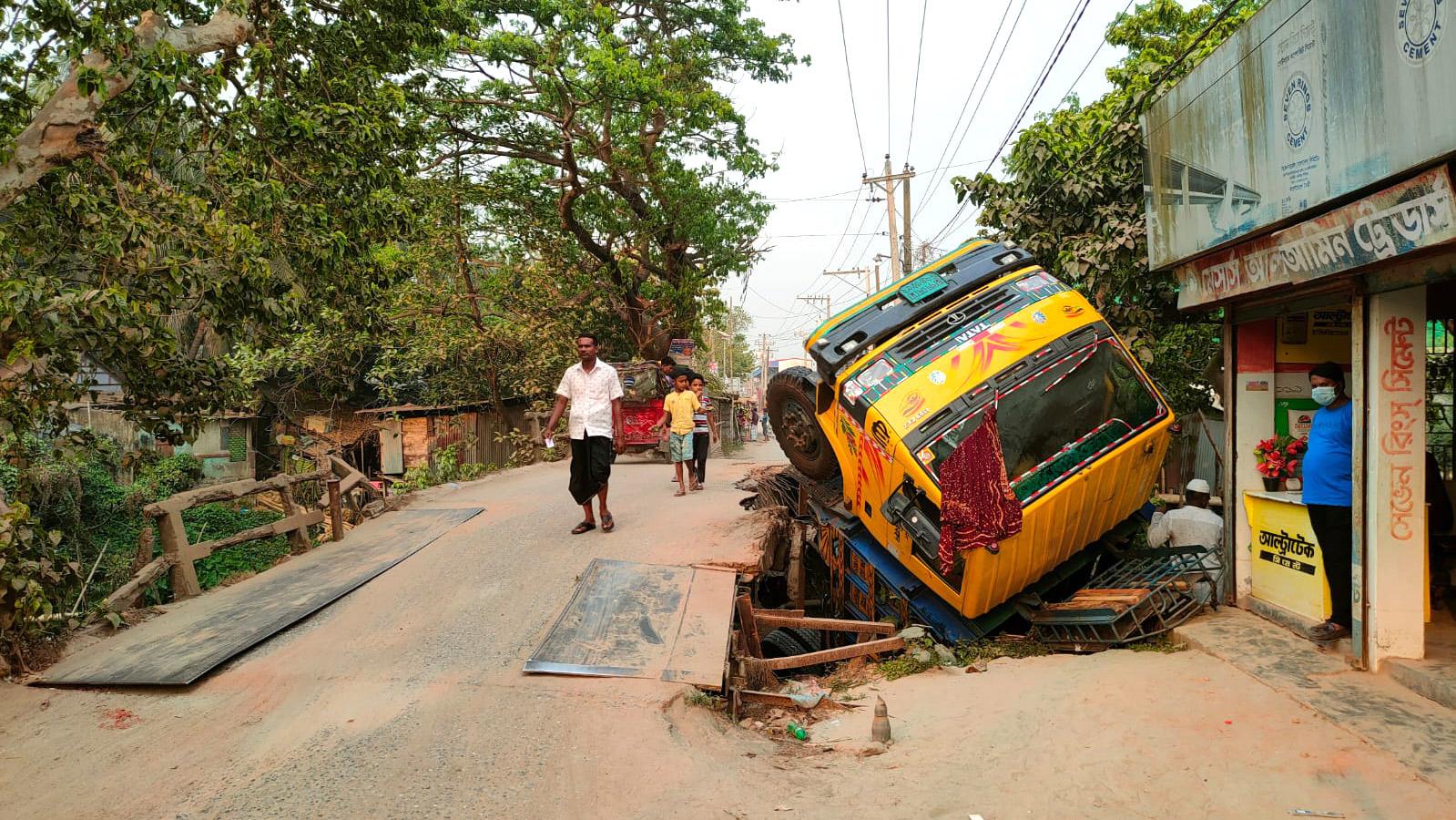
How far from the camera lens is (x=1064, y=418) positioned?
6.09 meters

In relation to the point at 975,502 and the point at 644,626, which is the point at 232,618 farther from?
the point at 975,502

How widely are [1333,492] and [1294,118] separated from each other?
242 cm

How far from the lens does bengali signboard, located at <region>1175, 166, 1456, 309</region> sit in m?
4.09

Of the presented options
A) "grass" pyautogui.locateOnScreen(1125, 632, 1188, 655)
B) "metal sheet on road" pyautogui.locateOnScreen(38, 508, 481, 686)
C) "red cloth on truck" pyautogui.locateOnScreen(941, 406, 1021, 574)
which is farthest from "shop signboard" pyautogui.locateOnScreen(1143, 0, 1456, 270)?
"metal sheet on road" pyautogui.locateOnScreen(38, 508, 481, 686)

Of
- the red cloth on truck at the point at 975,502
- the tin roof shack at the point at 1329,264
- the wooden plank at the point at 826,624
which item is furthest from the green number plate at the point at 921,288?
the wooden plank at the point at 826,624

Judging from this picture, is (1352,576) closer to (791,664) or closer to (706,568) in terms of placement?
(791,664)

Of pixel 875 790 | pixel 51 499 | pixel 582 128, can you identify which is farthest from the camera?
pixel 582 128

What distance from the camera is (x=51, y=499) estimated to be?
31.0 feet

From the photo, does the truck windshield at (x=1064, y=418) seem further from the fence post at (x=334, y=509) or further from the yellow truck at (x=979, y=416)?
the fence post at (x=334, y=509)

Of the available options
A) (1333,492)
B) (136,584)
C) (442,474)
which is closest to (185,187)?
(136,584)

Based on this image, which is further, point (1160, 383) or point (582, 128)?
point (582, 128)

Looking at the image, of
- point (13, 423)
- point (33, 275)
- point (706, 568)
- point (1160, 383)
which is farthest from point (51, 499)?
point (1160, 383)

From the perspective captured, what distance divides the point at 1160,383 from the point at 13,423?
1168 centimetres

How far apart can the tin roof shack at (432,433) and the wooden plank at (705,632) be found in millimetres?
13721
